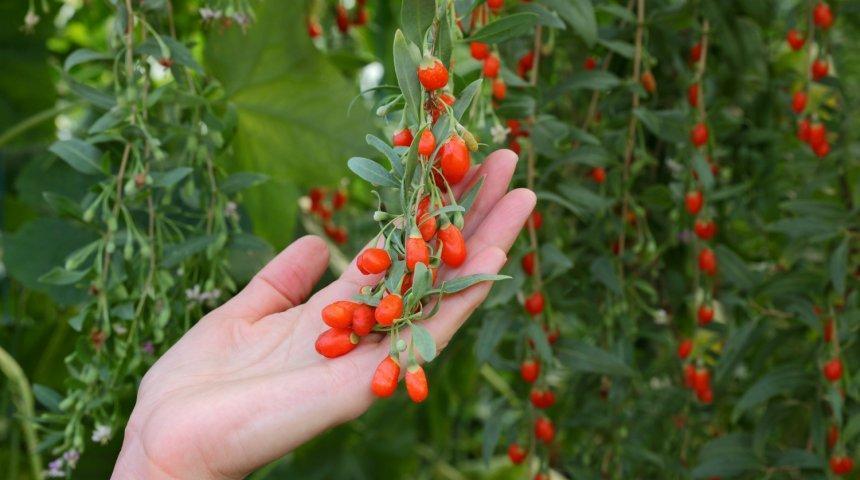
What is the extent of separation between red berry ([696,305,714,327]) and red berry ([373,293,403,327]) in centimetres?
68

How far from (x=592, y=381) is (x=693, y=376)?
196 millimetres

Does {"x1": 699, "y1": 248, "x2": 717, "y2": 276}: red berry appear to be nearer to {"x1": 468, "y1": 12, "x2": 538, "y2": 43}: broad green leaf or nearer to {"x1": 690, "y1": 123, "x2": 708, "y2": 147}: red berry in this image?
{"x1": 690, "y1": 123, "x2": 708, "y2": 147}: red berry

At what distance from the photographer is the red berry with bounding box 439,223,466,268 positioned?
2.86 ft

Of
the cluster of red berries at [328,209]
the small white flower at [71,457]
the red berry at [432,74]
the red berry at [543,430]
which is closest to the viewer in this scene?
the red berry at [432,74]

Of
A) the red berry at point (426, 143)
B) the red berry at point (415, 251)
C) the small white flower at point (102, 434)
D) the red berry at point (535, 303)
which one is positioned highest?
the red berry at point (426, 143)

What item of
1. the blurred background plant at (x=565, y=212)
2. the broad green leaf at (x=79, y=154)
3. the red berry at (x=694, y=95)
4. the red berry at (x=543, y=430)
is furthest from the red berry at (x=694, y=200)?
the broad green leaf at (x=79, y=154)

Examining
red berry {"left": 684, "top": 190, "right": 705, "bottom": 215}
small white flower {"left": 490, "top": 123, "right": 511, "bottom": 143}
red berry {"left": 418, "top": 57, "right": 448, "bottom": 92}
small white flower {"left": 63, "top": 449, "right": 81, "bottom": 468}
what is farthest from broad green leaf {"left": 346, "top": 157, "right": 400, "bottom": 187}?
red berry {"left": 684, "top": 190, "right": 705, "bottom": 215}

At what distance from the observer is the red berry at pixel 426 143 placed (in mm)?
809

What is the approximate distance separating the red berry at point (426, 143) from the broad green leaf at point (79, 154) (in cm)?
47

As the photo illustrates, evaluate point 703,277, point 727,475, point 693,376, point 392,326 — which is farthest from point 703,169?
point 392,326

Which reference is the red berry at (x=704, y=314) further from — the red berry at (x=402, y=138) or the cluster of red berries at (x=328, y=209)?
the cluster of red berries at (x=328, y=209)

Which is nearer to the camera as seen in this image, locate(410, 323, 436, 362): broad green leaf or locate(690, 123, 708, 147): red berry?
locate(410, 323, 436, 362): broad green leaf

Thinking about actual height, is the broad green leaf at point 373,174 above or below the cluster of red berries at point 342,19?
above

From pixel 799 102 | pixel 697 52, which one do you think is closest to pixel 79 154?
pixel 697 52
